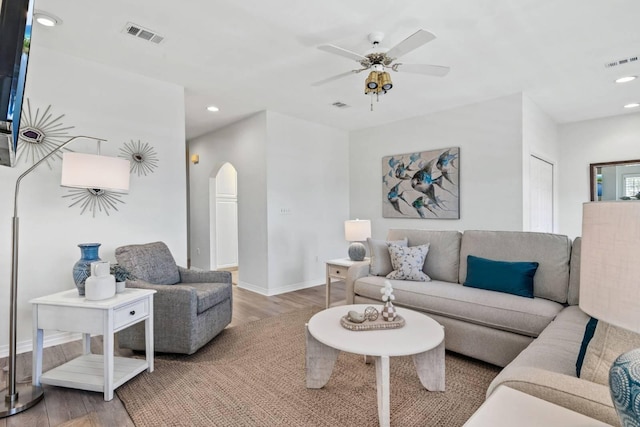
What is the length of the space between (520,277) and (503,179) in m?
1.90

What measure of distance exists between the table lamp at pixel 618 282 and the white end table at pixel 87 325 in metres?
2.27

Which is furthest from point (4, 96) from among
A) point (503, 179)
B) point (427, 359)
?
point (503, 179)

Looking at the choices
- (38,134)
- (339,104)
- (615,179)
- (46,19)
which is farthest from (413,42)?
(615,179)

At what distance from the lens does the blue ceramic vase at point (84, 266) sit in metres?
2.23

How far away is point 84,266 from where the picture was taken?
229 cm

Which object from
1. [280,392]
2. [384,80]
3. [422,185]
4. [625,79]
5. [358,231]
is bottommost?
[280,392]

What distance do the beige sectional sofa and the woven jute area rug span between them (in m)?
0.25

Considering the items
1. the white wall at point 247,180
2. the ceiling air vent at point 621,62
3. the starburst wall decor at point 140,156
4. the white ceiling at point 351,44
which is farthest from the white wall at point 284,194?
the ceiling air vent at point 621,62

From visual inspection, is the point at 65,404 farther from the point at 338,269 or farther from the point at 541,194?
the point at 541,194

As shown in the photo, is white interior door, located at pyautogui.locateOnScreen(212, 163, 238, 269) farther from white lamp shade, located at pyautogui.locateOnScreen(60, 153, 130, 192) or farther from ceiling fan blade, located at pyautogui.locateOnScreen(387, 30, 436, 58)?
ceiling fan blade, located at pyautogui.locateOnScreen(387, 30, 436, 58)

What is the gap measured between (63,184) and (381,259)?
275cm

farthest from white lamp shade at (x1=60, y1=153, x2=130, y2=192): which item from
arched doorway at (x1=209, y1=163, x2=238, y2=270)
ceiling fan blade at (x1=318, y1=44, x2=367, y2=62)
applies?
arched doorway at (x1=209, y1=163, x2=238, y2=270)

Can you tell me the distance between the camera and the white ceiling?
2281mm

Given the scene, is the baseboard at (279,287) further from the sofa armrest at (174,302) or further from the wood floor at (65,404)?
the sofa armrest at (174,302)
